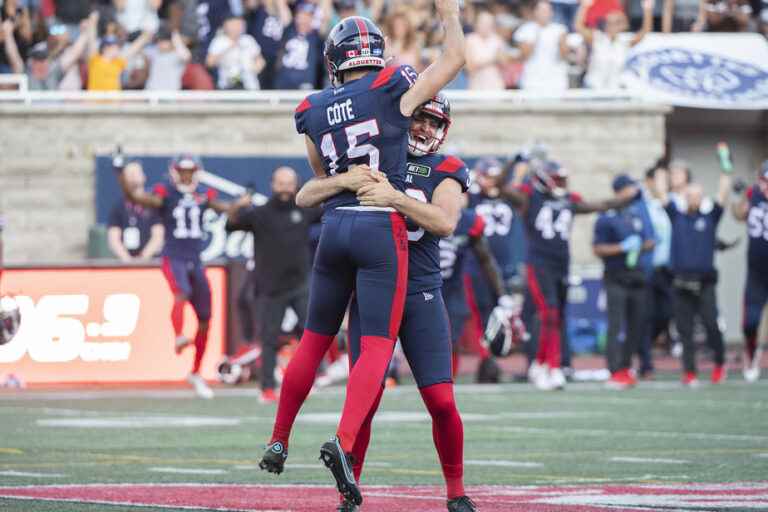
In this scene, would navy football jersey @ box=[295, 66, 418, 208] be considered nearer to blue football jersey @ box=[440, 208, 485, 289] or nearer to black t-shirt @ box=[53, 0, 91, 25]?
blue football jersey @ box=[440, 208, 485, 289]

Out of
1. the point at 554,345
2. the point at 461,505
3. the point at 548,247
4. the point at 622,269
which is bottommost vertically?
the point at 554,345

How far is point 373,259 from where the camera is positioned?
6.81m

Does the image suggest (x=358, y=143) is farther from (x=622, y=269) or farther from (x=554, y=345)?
(x=622, y=269)

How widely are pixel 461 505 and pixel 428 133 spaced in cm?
150

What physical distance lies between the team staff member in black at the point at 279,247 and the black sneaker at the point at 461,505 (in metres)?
9.19

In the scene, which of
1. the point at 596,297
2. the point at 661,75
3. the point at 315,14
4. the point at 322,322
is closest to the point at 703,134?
the point at 661,75

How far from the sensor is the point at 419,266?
7031 mm

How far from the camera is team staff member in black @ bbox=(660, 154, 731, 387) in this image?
17812mm

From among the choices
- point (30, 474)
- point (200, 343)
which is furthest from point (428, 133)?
point (200, 343)

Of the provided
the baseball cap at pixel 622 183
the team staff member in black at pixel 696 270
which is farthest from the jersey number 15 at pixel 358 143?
the baseball cap at pixel 622 183

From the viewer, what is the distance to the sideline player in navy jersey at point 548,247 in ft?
56.9

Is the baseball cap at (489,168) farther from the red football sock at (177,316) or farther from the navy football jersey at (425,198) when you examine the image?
the navy football jersey at (425,198)

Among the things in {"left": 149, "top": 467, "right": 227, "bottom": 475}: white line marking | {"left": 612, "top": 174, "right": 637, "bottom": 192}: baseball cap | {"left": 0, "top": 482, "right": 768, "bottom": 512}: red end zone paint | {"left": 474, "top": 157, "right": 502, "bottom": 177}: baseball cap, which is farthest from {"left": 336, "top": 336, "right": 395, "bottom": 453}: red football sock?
{"left": 474, "top": 157, "right": 502, "bottom": 177}: baseball cap

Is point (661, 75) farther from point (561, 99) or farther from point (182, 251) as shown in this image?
point (182, 251)
